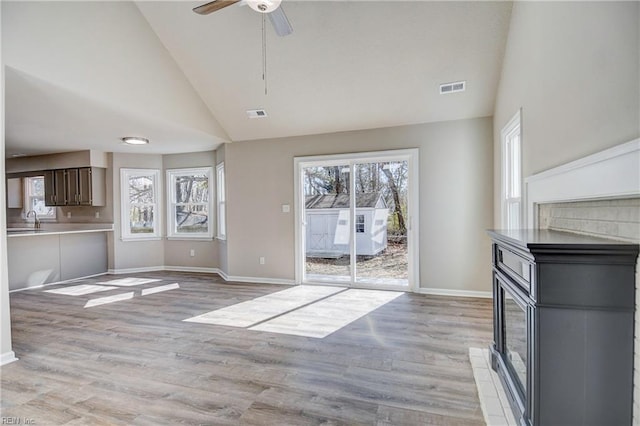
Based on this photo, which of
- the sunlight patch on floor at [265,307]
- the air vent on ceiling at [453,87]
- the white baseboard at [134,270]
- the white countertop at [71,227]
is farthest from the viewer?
the white baseboard at [134,270]

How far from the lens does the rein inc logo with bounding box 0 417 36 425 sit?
5.98 ft

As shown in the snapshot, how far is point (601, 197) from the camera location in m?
1.42

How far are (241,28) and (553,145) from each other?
10.2 ft

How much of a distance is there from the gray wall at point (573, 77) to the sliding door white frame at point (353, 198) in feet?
5.42

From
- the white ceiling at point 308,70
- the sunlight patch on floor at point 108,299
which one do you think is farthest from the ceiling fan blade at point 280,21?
the sunlight patch on floor at point 108,299

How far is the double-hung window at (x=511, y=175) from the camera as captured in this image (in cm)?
322

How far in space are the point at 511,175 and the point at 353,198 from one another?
2.09 meters

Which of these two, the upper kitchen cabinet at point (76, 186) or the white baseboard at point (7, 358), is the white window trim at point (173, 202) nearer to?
the upper kitchen cabinet at point (76, 186)

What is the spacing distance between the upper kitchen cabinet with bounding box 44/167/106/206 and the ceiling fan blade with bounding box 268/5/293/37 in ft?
17.2

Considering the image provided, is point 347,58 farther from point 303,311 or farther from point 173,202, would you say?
point 173,202

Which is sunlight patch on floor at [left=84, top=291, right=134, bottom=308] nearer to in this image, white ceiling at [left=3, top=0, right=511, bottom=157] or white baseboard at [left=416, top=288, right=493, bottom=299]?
white ceiling at [left=3, top=0, right=511, bottom=157]

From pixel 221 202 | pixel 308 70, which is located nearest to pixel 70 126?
pixel 221 202

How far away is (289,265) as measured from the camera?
5.16m

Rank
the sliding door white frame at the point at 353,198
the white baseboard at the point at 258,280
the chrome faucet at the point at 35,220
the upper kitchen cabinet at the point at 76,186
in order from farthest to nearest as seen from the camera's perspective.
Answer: the chrome faucet at the point at 35,220 → the upper kitchen cabinet at the point at 76,186 → the white baseboard at the point at 258,280 → the sliding door white frame at the point at 353,198
